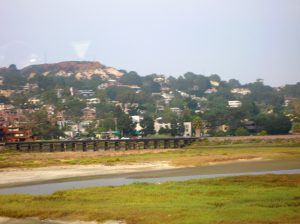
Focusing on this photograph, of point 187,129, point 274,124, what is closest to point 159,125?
point 187,129

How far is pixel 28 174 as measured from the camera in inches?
2078

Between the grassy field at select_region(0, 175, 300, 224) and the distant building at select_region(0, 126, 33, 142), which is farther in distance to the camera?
the distant building at select_region(0, 126, 33, 142)

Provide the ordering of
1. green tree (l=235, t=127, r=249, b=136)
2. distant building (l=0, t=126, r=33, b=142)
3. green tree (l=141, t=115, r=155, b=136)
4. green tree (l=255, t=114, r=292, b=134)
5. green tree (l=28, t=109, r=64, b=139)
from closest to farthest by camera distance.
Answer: distant building (l=0, t=126, r=33, b=142)
green tree (l=255, t=114, r=292, b=134)
green tree (l=235, t=127, r=249, b=136)
green tree (l=28, t=109, r=64, b=139)
green tree (l=141, t=115, r=155, b=136)

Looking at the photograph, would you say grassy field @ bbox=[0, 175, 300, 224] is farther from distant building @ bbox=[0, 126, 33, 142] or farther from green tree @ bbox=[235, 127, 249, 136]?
green tree @ bbox=[235, 127, 249, 136]

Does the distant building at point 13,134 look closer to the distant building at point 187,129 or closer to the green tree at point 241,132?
the distant building at point 187,129

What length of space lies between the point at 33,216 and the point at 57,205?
235cm

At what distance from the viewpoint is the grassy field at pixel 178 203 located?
74.7 feet

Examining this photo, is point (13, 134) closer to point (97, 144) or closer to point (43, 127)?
point (43, 127)

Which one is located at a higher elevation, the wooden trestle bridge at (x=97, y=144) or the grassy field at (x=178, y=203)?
the wooden trestle bridge at (x=97, y=144)

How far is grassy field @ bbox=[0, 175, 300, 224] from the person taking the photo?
22.8 m

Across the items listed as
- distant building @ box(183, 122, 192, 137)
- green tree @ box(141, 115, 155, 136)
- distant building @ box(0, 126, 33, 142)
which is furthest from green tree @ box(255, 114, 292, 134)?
distant building @ box(0, 126, 33, 142)

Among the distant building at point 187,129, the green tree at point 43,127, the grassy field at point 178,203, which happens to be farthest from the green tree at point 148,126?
the grassy field at point 178,203

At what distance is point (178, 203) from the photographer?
26.6 meters

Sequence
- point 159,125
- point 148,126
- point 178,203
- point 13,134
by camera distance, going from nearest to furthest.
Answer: point 178,203 < point 13,134 < point 148,126 < point 159,125
